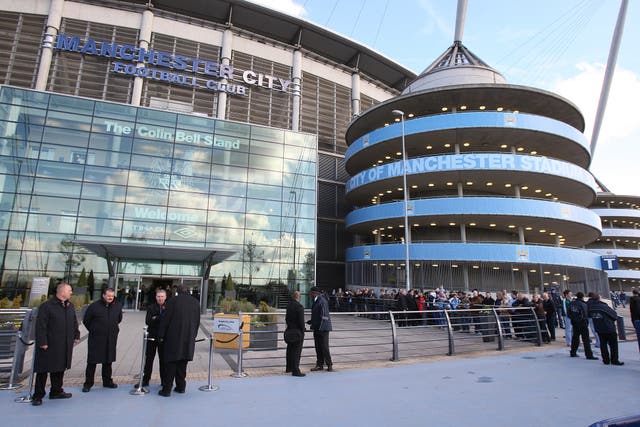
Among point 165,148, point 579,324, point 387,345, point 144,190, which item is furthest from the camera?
point 165,148

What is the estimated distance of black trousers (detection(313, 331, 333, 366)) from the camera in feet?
26.7

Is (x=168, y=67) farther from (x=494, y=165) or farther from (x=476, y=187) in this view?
(x=476, y=187)

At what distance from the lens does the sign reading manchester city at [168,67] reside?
33781 millimetres

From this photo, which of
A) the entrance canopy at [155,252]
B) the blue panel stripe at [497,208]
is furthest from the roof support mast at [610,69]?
the entrance canopy at [155,252]

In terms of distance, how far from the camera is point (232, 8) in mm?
38844

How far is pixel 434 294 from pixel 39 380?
1627cm

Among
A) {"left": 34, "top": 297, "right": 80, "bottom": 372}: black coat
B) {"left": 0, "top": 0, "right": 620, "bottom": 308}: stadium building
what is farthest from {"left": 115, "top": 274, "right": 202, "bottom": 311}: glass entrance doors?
{"left": 34, "top": 297, "right": 80, "bottom": 372}: black coat

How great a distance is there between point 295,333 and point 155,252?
17736 millimetres

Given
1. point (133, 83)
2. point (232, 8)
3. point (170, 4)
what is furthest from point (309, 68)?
point (133, 83)

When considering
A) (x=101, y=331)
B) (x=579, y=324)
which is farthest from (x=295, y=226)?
(x=101, y=331)

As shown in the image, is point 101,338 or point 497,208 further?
point 497,208

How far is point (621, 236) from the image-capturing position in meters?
52.8

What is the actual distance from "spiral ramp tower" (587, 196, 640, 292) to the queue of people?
6188 cm

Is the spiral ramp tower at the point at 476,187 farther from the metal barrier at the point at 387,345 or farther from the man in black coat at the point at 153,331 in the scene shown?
the man in black coat at the point at 153,331
